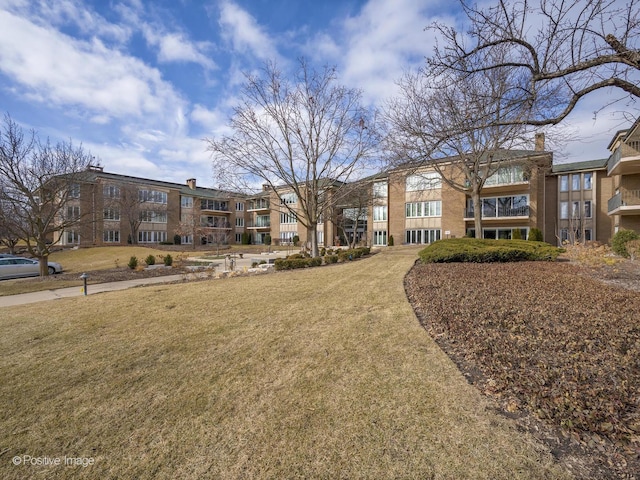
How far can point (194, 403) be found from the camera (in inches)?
132

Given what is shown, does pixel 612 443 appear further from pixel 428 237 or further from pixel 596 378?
pixel 428 237

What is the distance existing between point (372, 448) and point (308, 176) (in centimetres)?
1754

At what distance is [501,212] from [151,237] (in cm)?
4582

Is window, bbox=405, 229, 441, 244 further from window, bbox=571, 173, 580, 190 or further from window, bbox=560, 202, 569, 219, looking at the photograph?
window, bbox=571, 173, 580, 190

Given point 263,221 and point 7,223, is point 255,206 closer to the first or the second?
point 263,221

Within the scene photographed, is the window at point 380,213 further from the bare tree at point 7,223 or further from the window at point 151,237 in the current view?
the bare tree at point 7,223

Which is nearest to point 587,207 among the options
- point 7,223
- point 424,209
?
point 424,209

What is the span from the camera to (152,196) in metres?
43.0

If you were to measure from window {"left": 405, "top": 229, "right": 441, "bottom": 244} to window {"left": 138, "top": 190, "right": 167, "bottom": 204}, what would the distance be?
3454 cm

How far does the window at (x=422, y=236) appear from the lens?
106 ft

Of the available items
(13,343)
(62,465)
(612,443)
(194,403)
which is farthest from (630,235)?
(13,343)

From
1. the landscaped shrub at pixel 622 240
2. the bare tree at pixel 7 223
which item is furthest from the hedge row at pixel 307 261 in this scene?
the bare tree at pixel 7 223

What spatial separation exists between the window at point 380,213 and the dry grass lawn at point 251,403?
31.5 meters

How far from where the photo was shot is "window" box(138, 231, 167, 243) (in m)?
43.8
